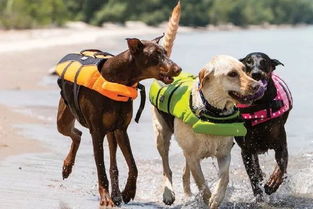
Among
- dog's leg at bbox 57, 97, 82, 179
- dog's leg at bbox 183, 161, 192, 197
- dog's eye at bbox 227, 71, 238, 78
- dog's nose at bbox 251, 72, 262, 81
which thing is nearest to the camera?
dog's eye at bbox 227, 71, 238, 78

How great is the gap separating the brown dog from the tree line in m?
49.6

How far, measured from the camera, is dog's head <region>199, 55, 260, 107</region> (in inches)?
227

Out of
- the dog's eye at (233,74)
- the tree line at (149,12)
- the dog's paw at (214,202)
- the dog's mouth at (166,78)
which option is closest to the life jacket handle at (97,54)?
the dog's mouth at (166,78)

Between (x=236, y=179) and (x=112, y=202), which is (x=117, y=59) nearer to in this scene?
(x=112, y=202)

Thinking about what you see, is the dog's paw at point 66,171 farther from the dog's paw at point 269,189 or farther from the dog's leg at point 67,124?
the dog's paw at point 269,189

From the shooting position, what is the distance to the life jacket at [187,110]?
19.7ft

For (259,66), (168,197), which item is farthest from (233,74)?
(168,197)

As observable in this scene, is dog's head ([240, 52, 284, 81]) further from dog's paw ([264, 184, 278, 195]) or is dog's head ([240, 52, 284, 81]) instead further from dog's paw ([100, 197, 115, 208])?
dog's paw ([100, 197, 115, 208])

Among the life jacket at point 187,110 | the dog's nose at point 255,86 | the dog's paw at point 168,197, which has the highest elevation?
the dog's nose at point 255,86

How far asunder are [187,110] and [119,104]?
565 mm

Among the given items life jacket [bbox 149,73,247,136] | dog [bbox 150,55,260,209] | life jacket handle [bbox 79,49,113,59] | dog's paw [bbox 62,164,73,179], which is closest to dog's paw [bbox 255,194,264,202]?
dog [bbox 150,55,260,209]

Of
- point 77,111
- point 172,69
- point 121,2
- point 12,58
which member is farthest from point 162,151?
point 121,2

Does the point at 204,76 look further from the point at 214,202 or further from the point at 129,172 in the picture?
the point at 129,172

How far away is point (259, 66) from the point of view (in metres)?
6.89
